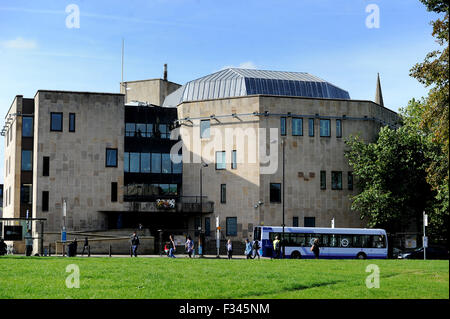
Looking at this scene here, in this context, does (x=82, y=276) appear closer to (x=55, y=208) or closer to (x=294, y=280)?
(x=294, y=280)

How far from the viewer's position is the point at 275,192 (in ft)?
231

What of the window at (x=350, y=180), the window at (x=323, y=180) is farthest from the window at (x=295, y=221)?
the window at (x=350, y=180)

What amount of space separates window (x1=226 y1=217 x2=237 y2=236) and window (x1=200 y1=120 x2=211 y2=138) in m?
9.74

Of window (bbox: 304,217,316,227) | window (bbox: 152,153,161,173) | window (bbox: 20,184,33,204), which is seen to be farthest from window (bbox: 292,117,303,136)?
window (bbox: 20,184,33,204)

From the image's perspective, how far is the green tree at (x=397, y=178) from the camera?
63750 millimetres

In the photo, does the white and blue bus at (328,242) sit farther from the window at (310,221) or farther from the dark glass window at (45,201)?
the dark glass window at (45,201)

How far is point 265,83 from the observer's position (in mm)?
76750

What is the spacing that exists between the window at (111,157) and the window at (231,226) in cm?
1411

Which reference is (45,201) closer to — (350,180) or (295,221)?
(295,221)

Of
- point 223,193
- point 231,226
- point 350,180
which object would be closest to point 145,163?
point 223,193

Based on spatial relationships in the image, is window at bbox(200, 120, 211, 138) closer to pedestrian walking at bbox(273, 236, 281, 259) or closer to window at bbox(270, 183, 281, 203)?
window at bbox(270, 183, 281, 203)

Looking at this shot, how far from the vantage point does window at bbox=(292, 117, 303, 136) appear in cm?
7088
